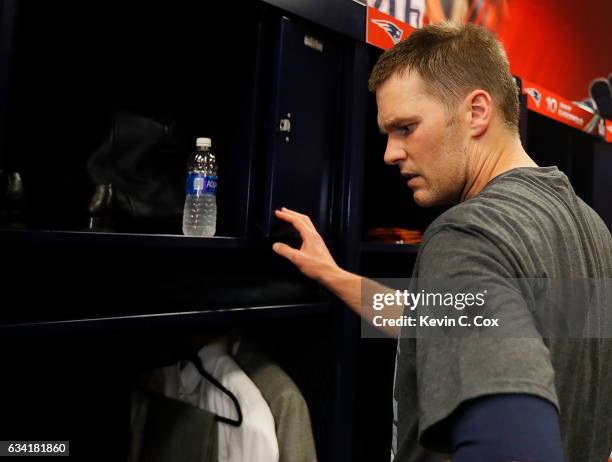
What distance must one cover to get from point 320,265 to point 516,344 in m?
0.59

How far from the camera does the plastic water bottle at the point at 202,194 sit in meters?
1.01

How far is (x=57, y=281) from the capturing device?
82cm

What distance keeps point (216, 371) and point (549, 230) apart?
81cm

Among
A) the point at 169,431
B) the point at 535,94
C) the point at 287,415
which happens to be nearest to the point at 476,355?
the point at 287,415

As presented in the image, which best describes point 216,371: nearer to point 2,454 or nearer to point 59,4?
point 2,454

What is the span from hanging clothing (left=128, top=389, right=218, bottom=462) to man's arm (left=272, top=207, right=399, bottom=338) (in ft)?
1.31

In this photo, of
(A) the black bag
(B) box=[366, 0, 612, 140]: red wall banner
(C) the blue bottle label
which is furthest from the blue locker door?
(B) box=[366, 0, 612, 140]: red wall banner

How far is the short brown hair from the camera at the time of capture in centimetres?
81

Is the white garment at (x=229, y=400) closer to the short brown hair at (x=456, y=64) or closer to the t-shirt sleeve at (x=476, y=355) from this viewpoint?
the t-shirt sleeve at (x=476, y=355)

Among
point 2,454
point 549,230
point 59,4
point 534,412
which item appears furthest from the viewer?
point 59,4

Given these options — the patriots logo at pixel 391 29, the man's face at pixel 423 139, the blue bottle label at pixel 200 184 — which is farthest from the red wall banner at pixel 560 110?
the blue bottle label at pixel 200 184

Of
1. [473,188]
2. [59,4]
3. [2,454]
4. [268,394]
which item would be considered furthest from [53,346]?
[473,188]

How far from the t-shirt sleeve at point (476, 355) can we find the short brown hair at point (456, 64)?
1.26ft

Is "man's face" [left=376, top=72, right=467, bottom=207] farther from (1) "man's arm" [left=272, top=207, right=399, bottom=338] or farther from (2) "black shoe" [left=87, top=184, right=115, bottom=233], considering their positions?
(2) "black shoe" [left=87, top=184, right=115, bottom=233]
